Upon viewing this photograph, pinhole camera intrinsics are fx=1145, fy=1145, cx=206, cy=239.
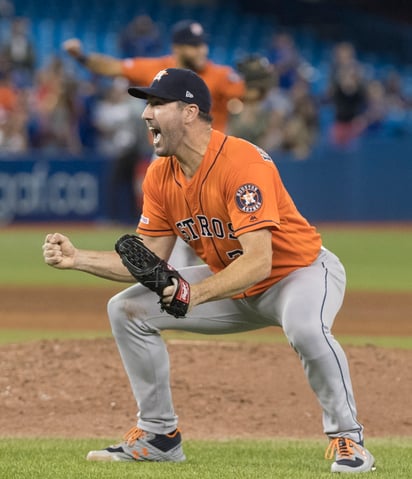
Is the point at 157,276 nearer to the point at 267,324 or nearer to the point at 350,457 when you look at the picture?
the point at 267,324

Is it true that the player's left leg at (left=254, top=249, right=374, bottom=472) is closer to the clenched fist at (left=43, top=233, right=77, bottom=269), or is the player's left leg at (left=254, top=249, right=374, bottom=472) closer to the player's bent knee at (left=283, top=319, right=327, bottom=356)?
the player's bent knee at (left=283, top=319, right=327, bottom=356)

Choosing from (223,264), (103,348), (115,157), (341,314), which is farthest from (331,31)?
(223,264)

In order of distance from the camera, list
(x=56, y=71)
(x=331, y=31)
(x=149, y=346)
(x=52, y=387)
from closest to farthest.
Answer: (x=149, y=346) → (x=52, y=387) → (x=56, y=71) → (x=331, y=31)

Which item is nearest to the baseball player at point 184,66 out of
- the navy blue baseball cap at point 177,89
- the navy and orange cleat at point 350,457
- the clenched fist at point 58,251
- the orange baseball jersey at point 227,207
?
the orange baseball jersey at point 227,207

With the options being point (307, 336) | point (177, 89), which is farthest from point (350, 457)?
point (177, 89)

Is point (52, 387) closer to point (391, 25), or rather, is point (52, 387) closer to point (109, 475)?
point (109, 475)

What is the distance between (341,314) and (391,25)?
18293mm

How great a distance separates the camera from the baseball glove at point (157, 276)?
4.91 metres

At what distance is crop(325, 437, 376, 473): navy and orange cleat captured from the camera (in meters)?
5.14

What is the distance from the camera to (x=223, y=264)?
5590 millimetres

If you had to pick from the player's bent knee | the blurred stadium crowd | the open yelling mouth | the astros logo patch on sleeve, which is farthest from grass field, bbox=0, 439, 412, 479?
the blurred stadium crowd

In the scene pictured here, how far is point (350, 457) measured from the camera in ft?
17.0

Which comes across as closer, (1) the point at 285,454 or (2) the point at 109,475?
(2) the point at 109,475

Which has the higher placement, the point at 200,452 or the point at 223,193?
the point at 223,193
